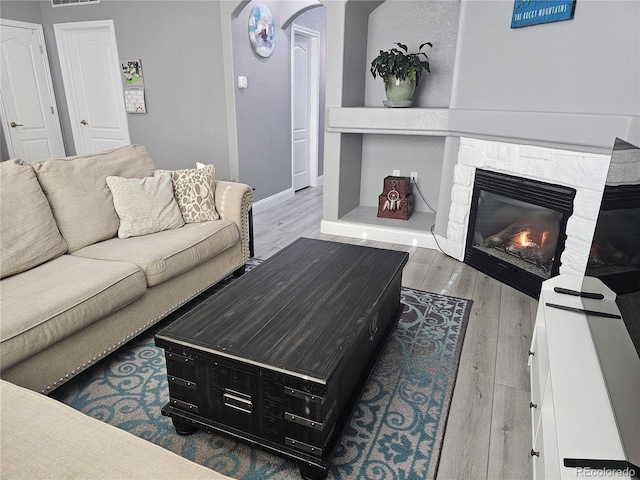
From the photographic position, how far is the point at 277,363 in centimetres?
135

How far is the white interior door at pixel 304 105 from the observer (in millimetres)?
5508

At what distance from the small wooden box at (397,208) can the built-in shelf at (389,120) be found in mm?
762

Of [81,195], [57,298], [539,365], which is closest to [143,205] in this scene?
[81,195]

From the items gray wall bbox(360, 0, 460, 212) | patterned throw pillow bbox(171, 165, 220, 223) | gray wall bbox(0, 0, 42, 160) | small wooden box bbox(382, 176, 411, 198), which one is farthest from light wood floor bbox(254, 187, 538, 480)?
gray wall bbox(0, 0, 42, 160)

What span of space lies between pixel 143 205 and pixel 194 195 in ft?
1.11

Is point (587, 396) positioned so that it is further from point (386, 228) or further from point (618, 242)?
point (386, 228)

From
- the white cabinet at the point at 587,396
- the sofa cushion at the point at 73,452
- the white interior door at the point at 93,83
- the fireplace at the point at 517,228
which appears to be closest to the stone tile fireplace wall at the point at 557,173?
the fireplace at the point at 517,228

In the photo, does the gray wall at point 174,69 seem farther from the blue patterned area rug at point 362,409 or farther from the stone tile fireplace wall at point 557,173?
the blue patterned area rug at point 362,409

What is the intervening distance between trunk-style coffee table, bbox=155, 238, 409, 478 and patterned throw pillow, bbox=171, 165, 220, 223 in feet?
3.51

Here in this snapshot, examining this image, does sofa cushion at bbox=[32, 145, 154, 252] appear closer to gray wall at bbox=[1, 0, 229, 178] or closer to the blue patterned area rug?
the blue patterned area rug

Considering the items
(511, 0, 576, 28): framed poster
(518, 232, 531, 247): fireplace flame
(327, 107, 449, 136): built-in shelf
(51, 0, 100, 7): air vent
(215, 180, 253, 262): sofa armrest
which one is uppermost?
(51, 0, 100, 7): air vent

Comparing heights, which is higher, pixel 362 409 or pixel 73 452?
pixel 73 452

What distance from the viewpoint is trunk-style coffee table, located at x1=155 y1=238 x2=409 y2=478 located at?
4.48ft

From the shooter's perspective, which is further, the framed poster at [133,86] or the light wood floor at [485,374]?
the framed poster at [133,86]
